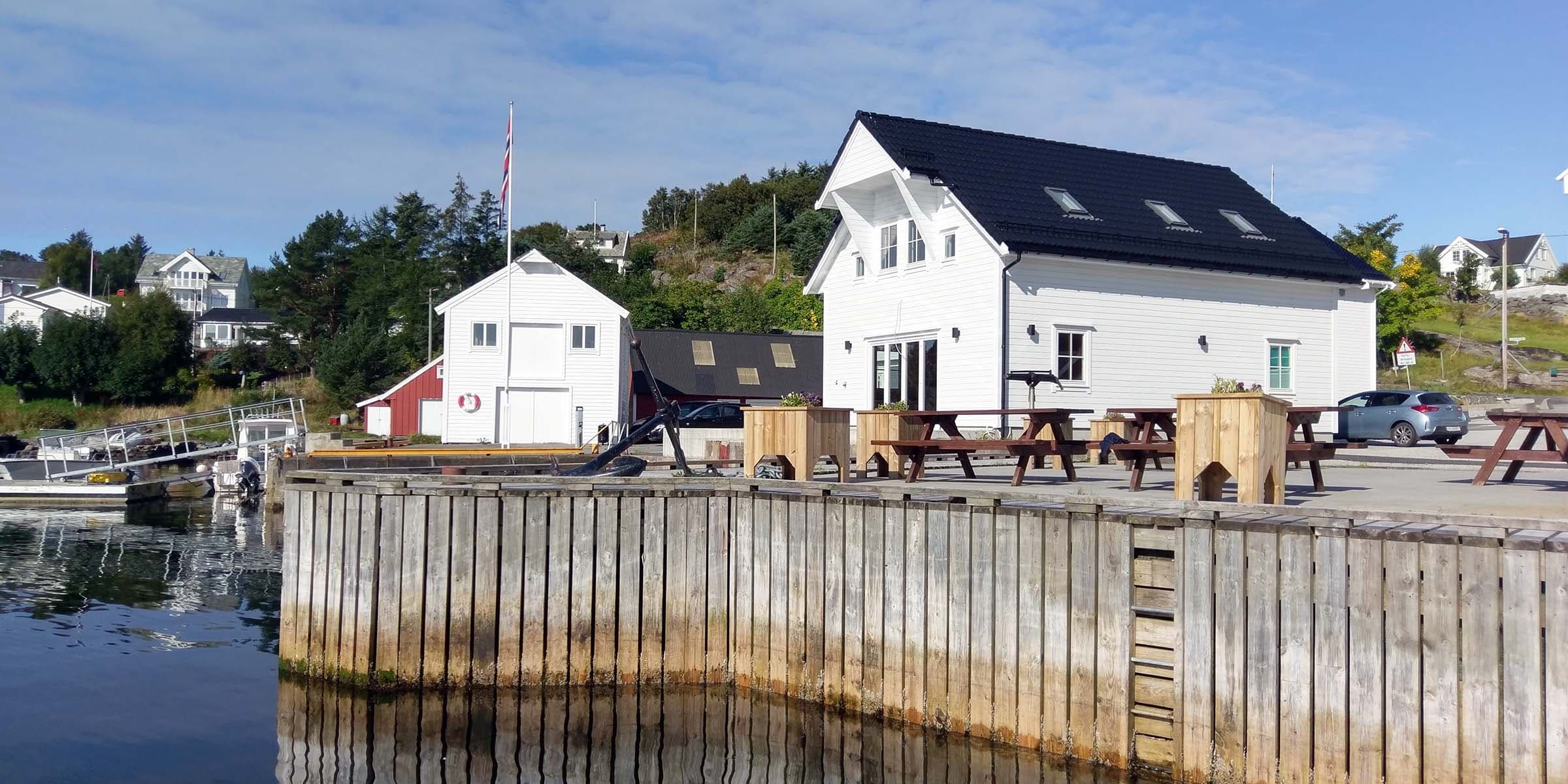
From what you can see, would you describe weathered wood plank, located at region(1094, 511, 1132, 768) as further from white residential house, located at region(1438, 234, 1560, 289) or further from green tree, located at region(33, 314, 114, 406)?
white residential house, located at region(1438, 234, 1560, 289)

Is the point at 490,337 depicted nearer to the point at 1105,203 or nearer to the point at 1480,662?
the point at 1105,203

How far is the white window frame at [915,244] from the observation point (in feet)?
81.5

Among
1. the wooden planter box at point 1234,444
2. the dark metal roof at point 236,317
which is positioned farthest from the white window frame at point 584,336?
the dark metal roof at point 236,317

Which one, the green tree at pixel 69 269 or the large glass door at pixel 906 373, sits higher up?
the green tree at pixel 69 269

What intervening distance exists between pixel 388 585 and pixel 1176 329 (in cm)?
1883

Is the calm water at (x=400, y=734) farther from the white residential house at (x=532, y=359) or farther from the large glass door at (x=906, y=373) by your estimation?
the white residential house at (x=532, y=359)

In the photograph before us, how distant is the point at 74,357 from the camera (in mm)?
63781

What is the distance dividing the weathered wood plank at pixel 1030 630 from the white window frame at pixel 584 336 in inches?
1347

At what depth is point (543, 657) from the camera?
424 inches

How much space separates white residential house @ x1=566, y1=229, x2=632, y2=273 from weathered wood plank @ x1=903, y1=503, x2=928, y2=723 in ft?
249

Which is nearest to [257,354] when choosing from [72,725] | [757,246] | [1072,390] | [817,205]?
[757,246]

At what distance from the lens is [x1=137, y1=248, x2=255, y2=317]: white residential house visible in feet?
367

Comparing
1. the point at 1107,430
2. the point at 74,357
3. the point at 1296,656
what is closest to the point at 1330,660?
the point at 1296,656

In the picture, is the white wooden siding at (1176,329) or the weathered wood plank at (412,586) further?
the white wooden siding at (1176,329)
